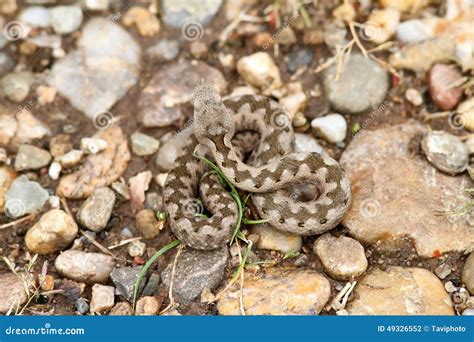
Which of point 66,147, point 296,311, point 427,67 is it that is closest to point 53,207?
point 66,147

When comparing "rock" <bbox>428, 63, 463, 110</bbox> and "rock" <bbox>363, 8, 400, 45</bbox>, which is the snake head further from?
"rock" <bbox>428, 63, 463, 110</bbox>

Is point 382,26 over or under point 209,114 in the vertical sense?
over

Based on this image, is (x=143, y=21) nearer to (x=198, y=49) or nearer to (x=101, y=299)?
(x=198, y=49)

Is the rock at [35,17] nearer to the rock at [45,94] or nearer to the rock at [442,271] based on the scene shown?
the rock at [45,94]

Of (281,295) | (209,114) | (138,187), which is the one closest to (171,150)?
(138,187)

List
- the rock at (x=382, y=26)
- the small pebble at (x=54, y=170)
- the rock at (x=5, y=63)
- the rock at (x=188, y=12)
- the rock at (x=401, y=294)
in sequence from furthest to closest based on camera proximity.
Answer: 1. the rock at (x=188, y=12)
2. the rock at (x=382, y=26)
3. the rock at (x=5, y=63)
4. the small pebble at (x=54, y=170)
5. the rock at (x=401, y=294)

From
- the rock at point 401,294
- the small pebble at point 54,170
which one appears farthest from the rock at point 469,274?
the small pebble at point 54,170

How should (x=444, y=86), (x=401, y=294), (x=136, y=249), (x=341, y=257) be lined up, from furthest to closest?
(x=444, y=86) → (x=136, y=249) → (x=341, y=257) → (x=401, y=294)
